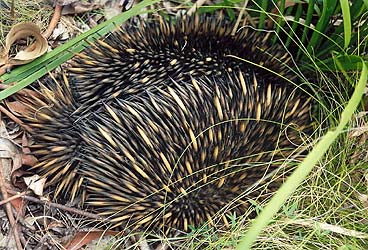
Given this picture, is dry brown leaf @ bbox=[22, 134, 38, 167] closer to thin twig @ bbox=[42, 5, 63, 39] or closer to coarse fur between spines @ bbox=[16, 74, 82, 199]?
coarse fur between spines @ bbox=[16, 74, 82, 199]

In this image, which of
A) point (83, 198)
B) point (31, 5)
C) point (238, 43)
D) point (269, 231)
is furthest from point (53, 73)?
point (269, 231)

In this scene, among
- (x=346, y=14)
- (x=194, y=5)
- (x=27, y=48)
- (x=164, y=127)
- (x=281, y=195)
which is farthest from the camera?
(x=194, y=5)

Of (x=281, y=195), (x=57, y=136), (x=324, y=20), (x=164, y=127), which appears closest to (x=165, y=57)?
(x=164, y=127)

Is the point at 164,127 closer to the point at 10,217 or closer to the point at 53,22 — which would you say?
the point at 10,217

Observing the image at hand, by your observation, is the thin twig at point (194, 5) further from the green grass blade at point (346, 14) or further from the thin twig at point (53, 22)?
the green grass blade at point (346, 14)

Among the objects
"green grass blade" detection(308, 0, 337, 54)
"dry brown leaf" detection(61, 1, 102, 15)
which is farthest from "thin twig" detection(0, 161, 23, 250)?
"green grass blade" detection(308, 0, 337, 54)

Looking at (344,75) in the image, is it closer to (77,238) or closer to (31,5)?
(77,238)

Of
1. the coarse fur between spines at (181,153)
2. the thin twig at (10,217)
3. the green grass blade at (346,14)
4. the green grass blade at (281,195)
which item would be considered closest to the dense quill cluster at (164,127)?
the coarse fur between spines at (181,153)

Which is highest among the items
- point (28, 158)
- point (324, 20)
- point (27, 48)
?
point (27, 48)
